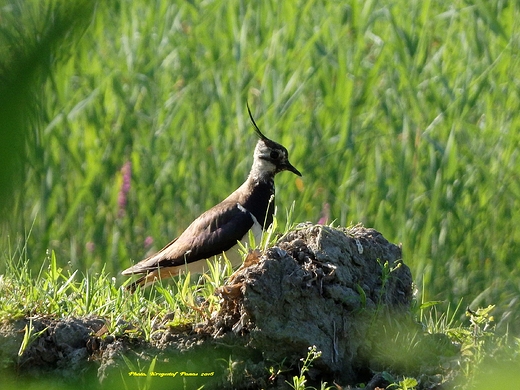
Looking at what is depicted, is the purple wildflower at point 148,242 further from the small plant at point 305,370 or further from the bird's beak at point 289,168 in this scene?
the small plant at point 305,370

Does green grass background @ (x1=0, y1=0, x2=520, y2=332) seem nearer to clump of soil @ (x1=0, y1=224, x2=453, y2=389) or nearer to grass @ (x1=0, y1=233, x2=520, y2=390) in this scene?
grass @ (x1=0, y1=233, x2=520, y2=390)

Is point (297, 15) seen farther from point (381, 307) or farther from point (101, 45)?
point (381, 307)

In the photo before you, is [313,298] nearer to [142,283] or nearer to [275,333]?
[275,333]

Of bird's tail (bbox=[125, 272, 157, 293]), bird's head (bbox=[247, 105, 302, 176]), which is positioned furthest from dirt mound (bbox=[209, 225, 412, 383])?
bird's head (bbox=[247, 105, 302, 176])

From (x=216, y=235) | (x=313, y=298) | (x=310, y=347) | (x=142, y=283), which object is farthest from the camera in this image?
(x=216, y=235)

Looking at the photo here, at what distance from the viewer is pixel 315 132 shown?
5.52m

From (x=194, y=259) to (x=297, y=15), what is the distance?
2.24 metres

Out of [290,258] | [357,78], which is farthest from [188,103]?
[290,258]

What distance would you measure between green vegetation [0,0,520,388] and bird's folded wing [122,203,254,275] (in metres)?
0.62

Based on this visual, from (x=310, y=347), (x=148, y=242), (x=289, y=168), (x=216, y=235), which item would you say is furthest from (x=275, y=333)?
(x=148, y=242)

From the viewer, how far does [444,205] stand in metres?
5.13

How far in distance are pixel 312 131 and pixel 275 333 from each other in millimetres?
3319

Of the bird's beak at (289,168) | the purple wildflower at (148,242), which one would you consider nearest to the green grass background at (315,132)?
the purple wildflower at (148,242)

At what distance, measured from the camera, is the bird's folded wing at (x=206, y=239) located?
4.59 m
